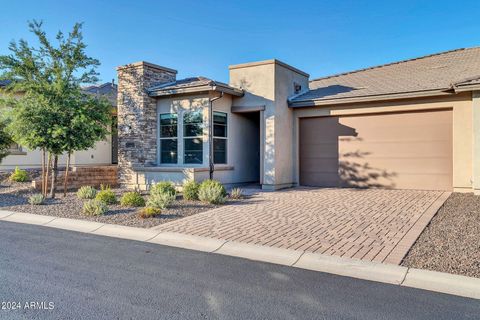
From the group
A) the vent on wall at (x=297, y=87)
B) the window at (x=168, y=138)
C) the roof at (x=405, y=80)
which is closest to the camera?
the roof at (x=405, y=80)

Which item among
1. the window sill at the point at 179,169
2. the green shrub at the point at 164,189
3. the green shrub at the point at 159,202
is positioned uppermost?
the window sill at the point at 179,169

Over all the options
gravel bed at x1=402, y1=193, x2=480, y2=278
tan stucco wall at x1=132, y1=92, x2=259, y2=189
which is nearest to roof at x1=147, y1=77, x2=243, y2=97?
tan stucco wall at x1=132, y1=92, x2=259, y2=189

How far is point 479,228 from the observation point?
6.96m

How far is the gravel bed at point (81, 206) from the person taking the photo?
8.16 m

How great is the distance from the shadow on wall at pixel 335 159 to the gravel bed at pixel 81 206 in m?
5.26

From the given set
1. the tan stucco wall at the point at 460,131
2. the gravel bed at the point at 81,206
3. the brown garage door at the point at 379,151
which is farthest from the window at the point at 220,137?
the tan stucco wall at the point at 460,131

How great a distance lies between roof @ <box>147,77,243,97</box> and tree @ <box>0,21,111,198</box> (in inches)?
98.0

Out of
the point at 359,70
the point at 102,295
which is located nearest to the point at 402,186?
the point at 359,70

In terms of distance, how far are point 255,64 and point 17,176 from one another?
35.4 ft

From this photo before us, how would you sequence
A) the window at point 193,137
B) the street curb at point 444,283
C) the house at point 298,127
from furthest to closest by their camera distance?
1. the window at point 193,137
2. the house at point 298,127
3. the street curb at point 444,283

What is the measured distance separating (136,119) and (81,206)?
16.2 feet

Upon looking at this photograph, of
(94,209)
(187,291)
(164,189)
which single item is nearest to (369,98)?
(164,189)

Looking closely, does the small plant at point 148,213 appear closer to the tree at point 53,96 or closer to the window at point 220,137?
the tree at point 53,96

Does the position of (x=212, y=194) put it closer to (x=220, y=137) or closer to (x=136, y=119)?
(x=220, y=137)
